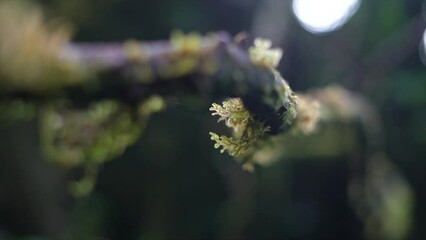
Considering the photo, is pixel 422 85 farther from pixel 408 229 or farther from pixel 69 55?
pixel 69 55

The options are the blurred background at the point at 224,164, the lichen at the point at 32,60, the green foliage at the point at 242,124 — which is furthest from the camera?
the blurred background at the point at 224,164

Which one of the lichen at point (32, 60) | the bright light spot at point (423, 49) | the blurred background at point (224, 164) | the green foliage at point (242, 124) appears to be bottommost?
the green foliage at point (242, 124)

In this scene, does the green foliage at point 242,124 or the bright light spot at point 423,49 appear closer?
the green foliage at point 242,124

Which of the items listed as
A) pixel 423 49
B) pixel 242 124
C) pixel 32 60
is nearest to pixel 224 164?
pixel 423 49

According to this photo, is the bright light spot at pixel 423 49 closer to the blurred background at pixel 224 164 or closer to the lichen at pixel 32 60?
the blurred background at pixel 224 164

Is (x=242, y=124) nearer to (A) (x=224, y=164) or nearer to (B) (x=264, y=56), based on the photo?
(B) (x=264, y=56)

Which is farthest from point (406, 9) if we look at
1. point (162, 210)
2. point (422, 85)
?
point (162, 210)

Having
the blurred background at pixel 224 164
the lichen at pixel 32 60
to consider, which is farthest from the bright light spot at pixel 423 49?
the lichen at pixel 32 60

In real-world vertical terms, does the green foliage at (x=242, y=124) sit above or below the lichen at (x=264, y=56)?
below

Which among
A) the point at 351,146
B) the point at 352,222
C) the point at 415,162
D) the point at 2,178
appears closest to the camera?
the point at 351,146
